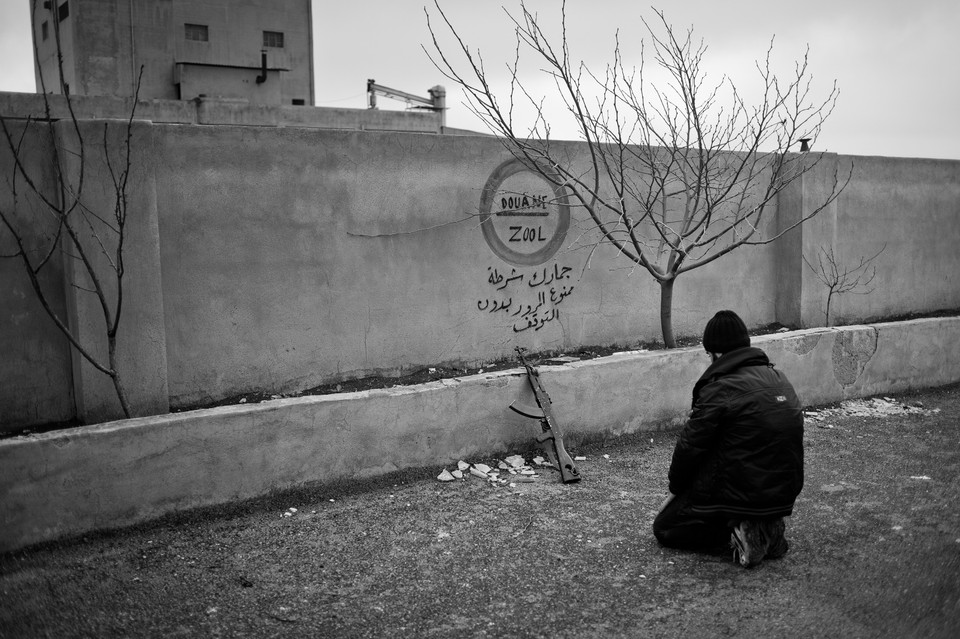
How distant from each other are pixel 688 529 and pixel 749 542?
1.09ft

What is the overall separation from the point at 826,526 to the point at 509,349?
9.78 ft

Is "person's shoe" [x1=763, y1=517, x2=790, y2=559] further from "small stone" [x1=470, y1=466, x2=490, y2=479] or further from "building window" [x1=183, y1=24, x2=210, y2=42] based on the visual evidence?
"building window" [x1=183, y1=24, x2=210, y2=42]

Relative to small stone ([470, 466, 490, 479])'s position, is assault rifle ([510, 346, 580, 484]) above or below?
above

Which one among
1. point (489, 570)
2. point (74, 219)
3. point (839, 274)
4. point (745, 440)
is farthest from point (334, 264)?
point (839, 274)

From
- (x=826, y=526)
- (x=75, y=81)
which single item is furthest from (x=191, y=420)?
(x=75, y=81)

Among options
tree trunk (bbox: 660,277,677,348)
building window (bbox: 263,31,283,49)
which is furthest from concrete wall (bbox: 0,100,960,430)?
building window (bbox: 263,31,283,49)

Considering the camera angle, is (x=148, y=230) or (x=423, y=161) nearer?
(x=148, y=230)

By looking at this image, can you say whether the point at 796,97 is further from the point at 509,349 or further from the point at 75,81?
the point at 75,81

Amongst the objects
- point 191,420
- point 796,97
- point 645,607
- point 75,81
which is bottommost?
point 645,607

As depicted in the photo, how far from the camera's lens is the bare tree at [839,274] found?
347 inches

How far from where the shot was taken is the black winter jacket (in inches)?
156

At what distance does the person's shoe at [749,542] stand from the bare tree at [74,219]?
374 cm

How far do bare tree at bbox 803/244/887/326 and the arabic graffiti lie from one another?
3.29 metres

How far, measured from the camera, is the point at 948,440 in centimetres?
655
